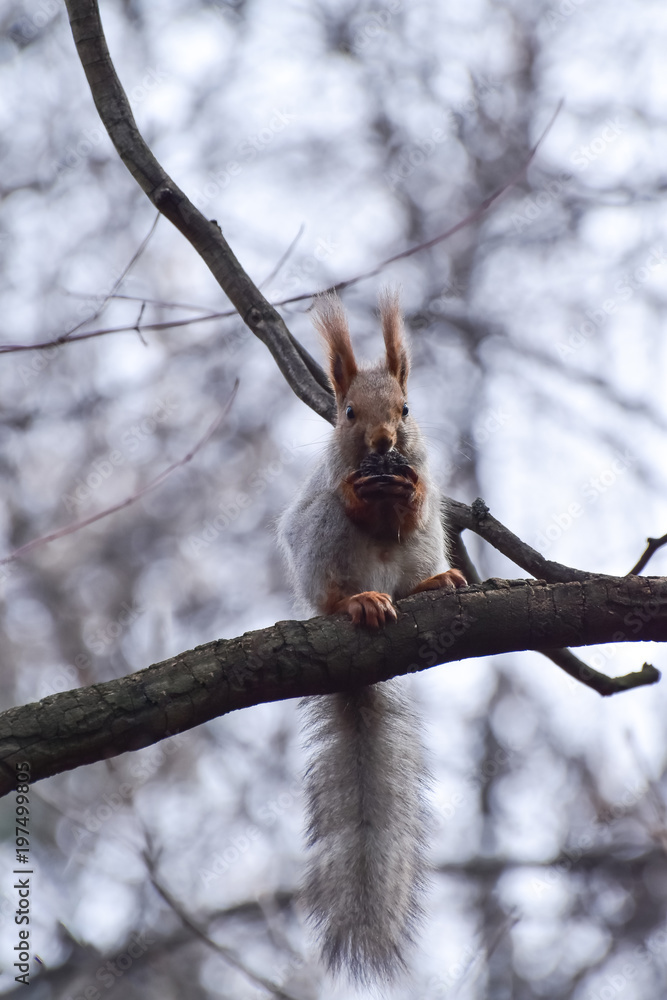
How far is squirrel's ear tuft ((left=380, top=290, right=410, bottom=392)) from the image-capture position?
348 cm

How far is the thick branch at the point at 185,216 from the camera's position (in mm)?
2896

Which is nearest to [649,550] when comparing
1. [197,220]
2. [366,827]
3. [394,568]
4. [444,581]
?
[444,581]

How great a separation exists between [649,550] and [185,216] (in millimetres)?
1965

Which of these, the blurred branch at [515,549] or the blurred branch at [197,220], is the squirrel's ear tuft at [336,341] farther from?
the blurred branch at [515,549]

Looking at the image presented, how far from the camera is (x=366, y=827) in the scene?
2.80 metres

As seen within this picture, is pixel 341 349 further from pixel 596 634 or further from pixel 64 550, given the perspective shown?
pixel 64 550

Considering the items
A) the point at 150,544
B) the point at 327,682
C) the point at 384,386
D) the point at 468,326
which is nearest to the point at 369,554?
the point at 384,386

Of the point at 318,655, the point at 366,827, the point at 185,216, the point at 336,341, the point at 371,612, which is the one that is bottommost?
the point at 366,827

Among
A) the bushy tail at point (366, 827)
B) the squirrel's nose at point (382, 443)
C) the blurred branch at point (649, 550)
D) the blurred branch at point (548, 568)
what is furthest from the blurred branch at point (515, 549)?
the bushy tail at point (366, 827)

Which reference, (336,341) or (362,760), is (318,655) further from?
(336,341)

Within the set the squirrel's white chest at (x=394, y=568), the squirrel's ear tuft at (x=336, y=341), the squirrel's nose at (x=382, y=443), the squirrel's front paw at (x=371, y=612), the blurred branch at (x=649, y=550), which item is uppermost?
the squirrel's ear tuft at (x=336, y=341)

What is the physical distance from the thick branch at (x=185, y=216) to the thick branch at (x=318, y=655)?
4.18ft

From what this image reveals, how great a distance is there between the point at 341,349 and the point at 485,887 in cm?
408

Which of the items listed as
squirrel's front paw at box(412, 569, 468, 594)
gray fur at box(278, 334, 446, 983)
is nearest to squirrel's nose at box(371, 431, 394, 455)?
gray fur at box(278, 334, 446, 983)
